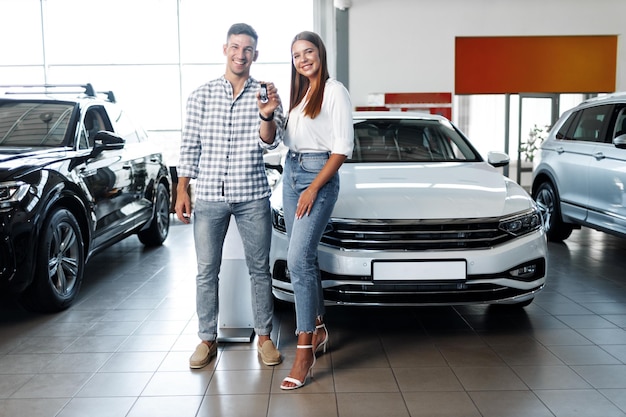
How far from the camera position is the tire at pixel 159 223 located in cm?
653

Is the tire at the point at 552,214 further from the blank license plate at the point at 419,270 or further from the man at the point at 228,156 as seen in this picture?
the man at the point at 228,156

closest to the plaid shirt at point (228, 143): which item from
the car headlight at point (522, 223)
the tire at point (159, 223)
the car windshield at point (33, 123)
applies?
the car headlight at point (522, 223)

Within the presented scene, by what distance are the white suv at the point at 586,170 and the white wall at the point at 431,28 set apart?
15.5 feet

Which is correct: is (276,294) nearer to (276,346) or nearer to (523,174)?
(276,346)

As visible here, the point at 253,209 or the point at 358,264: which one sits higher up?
the point at 253,209

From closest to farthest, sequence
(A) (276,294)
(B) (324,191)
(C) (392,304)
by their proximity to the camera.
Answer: (B) (324,191), (C) (392,304), (A) (276,294)

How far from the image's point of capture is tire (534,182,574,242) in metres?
6.52

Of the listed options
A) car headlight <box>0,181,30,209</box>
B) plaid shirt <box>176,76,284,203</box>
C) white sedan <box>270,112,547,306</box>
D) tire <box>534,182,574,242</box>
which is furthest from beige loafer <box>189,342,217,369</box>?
tire <box>534,182,574,242</box>

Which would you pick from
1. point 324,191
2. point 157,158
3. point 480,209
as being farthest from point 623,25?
point 324,191

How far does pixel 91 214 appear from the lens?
4582 mm

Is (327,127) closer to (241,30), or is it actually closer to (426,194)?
(241,30)

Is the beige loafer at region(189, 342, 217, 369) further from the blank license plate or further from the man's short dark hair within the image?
the man's short dark hair

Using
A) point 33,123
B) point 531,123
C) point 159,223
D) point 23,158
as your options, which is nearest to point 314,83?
point 23,158

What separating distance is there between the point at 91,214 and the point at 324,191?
2274 mm
